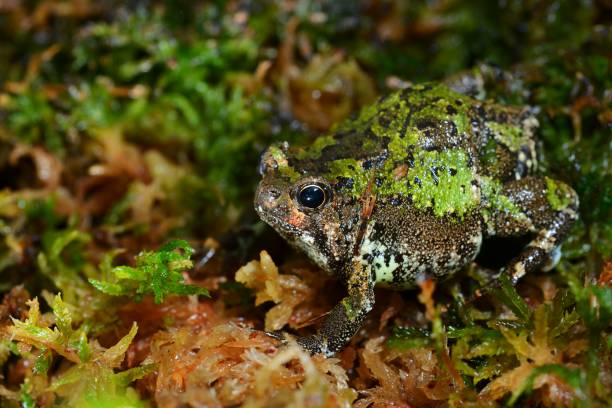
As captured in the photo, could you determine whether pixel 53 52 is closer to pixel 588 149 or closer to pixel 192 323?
pixel 192 323

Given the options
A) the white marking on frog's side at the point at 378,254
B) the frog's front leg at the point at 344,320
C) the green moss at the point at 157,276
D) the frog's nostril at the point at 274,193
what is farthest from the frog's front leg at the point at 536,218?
the green moss at the point at 157,276

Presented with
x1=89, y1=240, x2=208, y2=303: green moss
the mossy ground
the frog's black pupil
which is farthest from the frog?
x1=89, y1=240, x2=208, y2=303: green moss

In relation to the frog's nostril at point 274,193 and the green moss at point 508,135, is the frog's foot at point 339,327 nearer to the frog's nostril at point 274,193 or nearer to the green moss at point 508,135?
the frog's nostril at point 274,193

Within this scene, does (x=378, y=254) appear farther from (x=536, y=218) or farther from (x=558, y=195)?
A: (x=558, y=195)

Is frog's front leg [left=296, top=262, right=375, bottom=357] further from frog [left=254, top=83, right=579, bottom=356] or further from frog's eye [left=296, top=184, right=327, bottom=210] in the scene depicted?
frog's eye [left=296, top=184, right=327, bottom=210]

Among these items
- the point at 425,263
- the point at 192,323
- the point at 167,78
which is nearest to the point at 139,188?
the point at 167,78

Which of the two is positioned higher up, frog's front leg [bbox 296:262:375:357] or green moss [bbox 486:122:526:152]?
green moss [bbox 486:122:526:152]

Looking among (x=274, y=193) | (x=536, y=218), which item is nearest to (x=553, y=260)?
(x=536, y=218)
